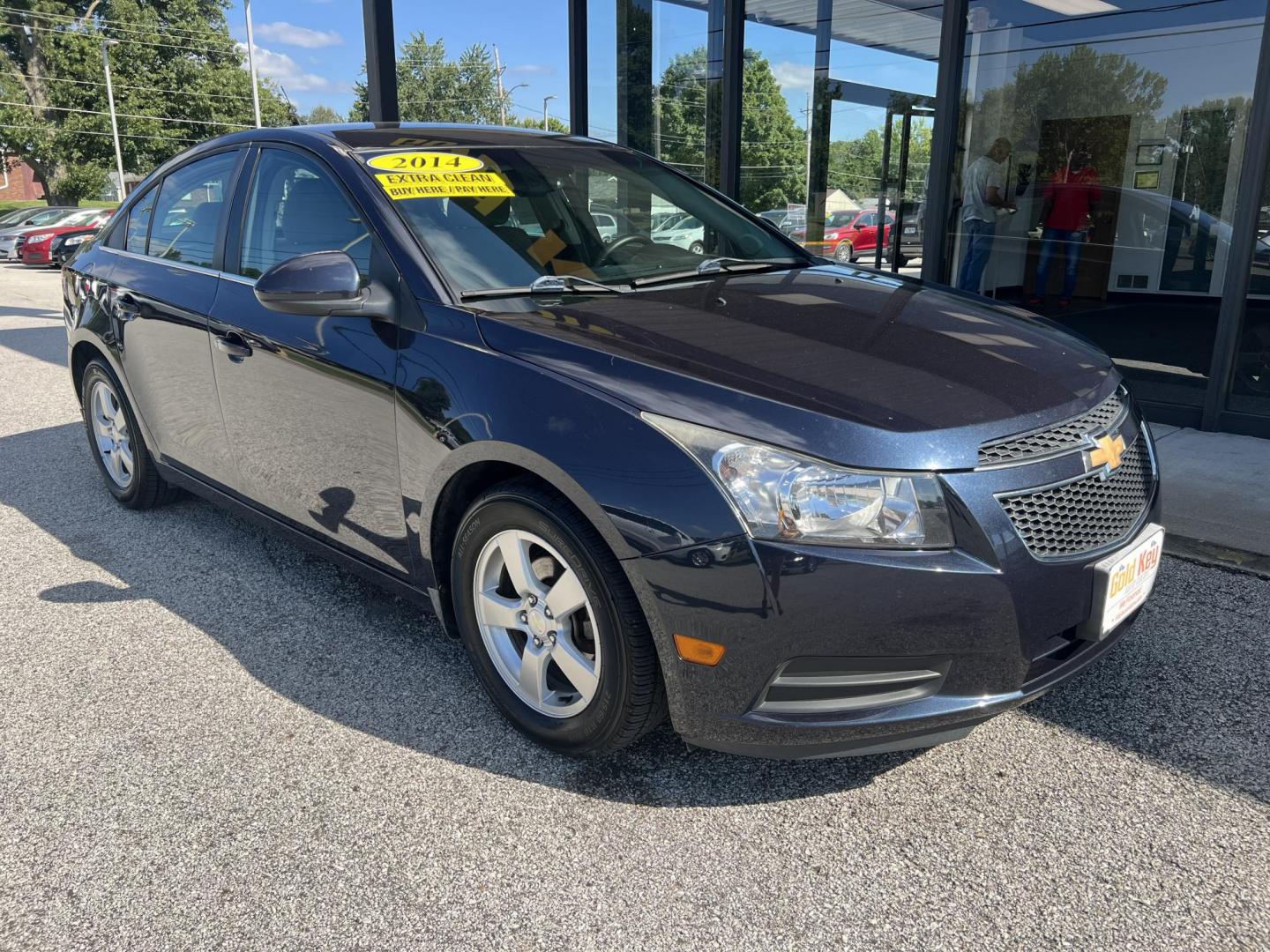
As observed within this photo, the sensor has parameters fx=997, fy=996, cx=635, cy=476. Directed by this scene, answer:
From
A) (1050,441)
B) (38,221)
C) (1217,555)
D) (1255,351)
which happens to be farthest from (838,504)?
(38,221)

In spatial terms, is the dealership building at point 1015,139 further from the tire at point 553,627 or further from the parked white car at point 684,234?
the tire at point 553,627

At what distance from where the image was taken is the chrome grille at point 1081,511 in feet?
7.18

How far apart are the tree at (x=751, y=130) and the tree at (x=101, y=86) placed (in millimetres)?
38243

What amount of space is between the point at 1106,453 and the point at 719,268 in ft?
4.75

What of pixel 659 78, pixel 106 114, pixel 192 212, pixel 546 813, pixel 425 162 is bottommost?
pixel 546 813

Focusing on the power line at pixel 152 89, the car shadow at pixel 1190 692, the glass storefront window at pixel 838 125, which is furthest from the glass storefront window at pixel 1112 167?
the power line at pixel 152 89

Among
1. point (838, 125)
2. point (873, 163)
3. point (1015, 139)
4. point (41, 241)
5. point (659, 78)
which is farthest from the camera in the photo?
point (41, 241)

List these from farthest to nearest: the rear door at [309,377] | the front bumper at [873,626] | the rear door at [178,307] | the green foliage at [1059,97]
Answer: the green foliage at [1059,97]
the rear door at [178,307]
the rear door at [309,377]
the front bumper at [873,626]

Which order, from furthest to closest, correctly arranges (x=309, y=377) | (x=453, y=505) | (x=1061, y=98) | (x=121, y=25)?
(x=121, y=25) → (x=1061, y=98) → (x=309, y=377) → (x=453, y=505)

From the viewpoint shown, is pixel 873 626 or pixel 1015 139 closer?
pixel 873 626

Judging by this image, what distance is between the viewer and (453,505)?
2.76 metres

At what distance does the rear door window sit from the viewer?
3789 millimetres

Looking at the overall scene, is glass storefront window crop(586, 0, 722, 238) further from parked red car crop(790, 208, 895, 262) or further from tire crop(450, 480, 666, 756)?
tire crop(450, 480, 666, 756)

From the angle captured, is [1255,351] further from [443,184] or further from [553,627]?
[553,627]
